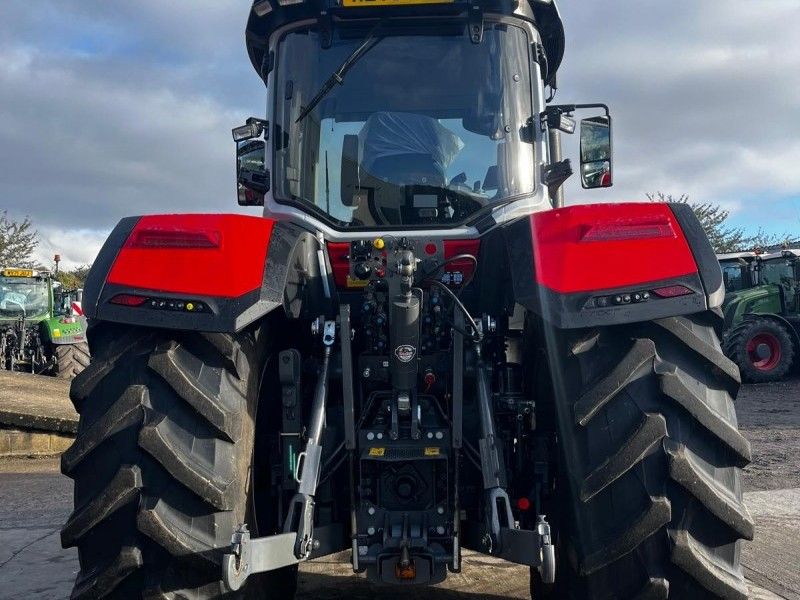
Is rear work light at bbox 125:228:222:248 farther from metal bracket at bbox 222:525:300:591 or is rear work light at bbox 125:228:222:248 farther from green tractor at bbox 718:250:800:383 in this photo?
green tractor at bbox 718:250:800:383

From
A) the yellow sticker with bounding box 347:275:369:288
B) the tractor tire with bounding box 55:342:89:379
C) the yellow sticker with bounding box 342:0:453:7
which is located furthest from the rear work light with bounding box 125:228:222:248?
the tractor tire with bounding box 55:342:89:379

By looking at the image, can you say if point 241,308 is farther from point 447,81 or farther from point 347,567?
point 347,567

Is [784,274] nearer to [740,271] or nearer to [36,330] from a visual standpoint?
[740,271]

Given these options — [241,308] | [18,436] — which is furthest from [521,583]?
[18,436]

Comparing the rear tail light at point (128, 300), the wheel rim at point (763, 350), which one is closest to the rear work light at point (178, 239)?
the rear tail light at point (128, 300)

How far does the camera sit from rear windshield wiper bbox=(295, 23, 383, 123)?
11.0 feet

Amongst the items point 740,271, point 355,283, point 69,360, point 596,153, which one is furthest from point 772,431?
point 69,360

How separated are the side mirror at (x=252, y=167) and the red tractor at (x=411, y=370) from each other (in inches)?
12.8

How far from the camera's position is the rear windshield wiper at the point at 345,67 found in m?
3.36

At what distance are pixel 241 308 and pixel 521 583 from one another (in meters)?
2.25

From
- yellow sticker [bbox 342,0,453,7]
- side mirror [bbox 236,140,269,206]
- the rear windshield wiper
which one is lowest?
side mirror [bbox 236,140,269,206]

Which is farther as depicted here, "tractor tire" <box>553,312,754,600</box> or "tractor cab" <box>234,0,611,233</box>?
"tractor cab" <box>234,0,611,233</box>

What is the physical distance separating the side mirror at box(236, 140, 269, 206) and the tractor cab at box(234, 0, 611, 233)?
7.3 inches

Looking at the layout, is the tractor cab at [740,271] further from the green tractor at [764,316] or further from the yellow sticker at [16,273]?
the yellow sticker at [16,273]
